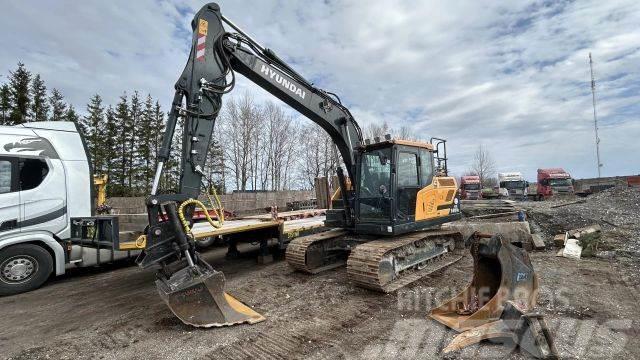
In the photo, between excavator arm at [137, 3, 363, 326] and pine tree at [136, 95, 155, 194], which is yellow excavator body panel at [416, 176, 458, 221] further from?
pine tree at [136, 95, 155, 194]

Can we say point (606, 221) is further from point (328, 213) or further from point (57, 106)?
point (57, 106)

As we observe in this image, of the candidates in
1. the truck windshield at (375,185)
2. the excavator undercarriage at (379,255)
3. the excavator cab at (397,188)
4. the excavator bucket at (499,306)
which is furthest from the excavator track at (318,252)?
the excavator bucket at (499,306)

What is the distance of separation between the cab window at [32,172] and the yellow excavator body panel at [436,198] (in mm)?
7387

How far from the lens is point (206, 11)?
541cm

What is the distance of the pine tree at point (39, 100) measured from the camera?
2795 cm

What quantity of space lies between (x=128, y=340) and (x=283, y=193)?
26265mm

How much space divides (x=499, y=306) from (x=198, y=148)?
4334 millimetres

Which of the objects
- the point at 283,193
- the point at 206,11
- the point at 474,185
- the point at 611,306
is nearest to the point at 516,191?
the point at 474,185

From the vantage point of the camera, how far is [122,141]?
104ft

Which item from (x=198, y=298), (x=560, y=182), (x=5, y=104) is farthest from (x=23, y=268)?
(x=560, y=182)

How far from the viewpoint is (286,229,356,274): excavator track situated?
6953mm

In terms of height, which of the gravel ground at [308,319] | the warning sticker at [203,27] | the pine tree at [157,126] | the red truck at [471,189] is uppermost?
the pine tree at [157,126]

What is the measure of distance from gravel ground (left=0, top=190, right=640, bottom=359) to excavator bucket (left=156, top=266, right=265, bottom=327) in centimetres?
14

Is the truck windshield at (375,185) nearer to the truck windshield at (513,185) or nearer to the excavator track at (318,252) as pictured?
the excavator track at (318,252)
